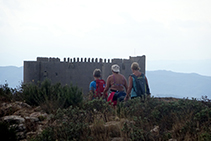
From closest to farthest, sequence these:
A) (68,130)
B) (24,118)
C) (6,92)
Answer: (68,130), (24,118), (6,92)

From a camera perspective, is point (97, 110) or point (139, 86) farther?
point (139, 86)

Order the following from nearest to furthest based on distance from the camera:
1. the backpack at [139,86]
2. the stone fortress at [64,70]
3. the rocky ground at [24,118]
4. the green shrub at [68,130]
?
the green shrub at [68,130]
the rocky ground at [24,118]
the backpack at [139,86]
the stone fortress at [64,70]

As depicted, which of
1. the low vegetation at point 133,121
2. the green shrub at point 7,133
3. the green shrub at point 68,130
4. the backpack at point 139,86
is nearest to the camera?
the low vegetation at point 133,121

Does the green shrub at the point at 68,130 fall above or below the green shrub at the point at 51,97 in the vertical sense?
below

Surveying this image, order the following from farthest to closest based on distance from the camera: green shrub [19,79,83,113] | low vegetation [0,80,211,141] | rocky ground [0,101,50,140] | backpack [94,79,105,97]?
backpack [94,79,105,97]
green shrub [19,79,83,113]
rocky ground [0,101,50,140]
low vegetation [0,80,211,141]

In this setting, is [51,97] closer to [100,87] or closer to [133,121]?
[100,87]

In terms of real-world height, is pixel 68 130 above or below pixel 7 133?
above

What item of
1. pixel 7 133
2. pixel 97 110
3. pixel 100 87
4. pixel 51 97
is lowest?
pixel 7 133

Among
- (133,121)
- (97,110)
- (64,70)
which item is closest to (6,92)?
(97,110)

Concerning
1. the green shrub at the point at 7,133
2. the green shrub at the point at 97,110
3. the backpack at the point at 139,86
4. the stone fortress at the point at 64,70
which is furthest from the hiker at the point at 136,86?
the stone fortress at the point at 64,70

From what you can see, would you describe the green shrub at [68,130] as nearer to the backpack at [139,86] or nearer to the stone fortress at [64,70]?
the backpack at [139,86]

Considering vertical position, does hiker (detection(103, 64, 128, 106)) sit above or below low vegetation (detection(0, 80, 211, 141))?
above

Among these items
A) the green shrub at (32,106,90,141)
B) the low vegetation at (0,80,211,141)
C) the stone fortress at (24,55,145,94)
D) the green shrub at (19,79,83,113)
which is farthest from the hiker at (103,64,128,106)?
the stone fortress at (24,55,145,94)

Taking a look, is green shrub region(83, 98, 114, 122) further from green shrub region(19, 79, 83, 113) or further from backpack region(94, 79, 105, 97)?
backpack region(94, 79, 105, 97)
